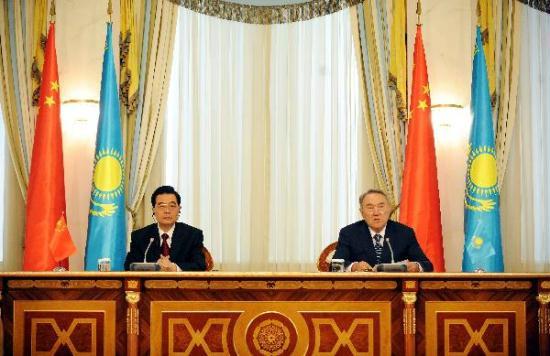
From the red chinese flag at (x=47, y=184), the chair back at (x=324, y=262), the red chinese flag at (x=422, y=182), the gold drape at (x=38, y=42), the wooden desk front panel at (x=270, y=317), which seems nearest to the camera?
the wooden desk front panel at (x=270, y=317)

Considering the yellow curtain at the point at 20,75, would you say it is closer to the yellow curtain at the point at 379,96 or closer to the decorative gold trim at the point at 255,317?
the yellow curtain at the point at 379,96

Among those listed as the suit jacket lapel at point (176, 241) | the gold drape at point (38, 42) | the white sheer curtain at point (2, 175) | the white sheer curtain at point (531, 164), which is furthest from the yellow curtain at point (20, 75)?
the white sheer curtain at point (531, 164)

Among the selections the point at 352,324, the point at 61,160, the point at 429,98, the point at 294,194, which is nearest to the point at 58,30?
the point at 61,160

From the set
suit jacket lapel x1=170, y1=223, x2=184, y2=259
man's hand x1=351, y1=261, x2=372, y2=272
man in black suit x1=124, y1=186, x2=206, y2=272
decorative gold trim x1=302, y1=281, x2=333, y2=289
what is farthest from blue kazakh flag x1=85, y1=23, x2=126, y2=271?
decorative gold trim x1=302, y1=281, x2=333, y2=289

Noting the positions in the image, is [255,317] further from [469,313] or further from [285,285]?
[469,313]

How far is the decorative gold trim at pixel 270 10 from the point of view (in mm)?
7434

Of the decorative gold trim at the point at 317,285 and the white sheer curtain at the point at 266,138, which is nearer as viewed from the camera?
the decorative gold trim at the point at 317,285

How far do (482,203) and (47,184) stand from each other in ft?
11.8

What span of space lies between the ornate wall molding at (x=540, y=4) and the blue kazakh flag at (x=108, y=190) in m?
3.69

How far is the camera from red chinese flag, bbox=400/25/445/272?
696 centimetres

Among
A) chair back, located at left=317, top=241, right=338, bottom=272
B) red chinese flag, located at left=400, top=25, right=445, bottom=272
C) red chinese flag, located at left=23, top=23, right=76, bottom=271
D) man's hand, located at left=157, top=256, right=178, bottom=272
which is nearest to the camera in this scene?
man's hand, located at left=157, top=256, right=178, bottom=272

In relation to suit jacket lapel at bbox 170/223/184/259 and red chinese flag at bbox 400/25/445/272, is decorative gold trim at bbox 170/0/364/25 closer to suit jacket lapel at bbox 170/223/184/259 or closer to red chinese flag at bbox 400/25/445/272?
red chinese flag at bbox 400/25/445/272

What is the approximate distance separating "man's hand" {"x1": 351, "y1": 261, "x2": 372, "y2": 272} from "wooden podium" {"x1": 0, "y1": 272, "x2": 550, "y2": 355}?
32 cm

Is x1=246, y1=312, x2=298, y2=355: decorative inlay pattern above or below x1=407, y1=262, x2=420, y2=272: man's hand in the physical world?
below
